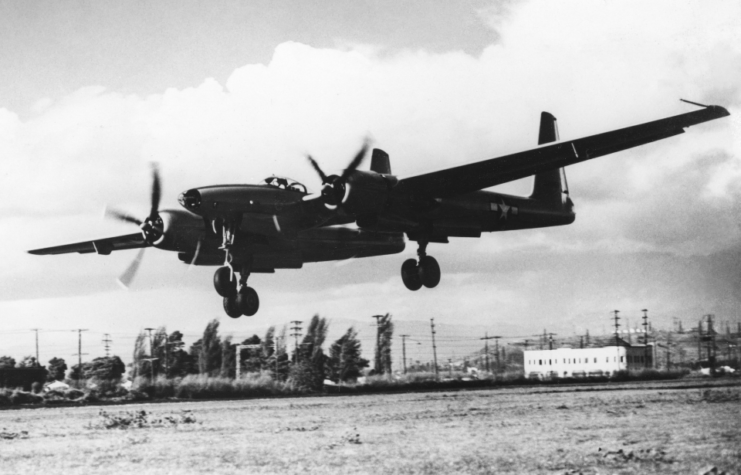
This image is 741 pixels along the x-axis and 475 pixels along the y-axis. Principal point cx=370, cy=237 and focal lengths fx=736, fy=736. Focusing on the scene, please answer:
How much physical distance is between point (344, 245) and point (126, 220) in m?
7.03

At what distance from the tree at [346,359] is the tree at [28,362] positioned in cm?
1864

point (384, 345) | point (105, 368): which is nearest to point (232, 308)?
point (105, 368)

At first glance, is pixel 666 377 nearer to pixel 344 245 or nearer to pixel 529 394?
pixel 529 394

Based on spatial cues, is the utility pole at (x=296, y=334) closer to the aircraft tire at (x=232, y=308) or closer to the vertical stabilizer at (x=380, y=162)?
the vertical stabilizer at (x=380, y=162)

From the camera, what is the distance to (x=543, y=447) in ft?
59.9

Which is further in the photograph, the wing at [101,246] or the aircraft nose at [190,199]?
the wing at [101,246]

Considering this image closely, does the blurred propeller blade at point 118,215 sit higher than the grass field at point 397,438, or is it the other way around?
the blurred propeller blade at point 118,215

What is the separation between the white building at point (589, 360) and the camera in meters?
75.8

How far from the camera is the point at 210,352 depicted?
43.1 metres

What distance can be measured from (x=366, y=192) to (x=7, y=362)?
116ft

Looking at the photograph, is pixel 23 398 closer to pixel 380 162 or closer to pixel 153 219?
pixel 153 219

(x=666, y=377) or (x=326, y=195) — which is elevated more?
(x=326, y=195)

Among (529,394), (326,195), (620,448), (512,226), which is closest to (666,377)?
(529,394)

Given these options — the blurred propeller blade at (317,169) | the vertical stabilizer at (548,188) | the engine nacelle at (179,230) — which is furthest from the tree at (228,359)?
the blurred propeller blade at (317,169)
